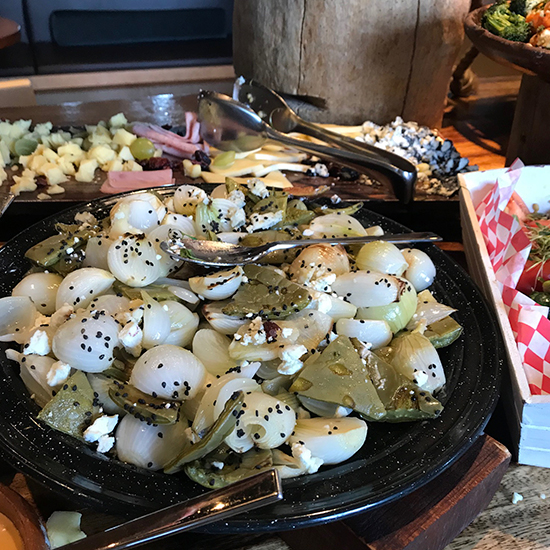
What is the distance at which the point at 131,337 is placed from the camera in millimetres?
697

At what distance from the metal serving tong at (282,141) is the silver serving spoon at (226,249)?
45cm

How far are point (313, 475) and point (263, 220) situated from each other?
48 centimetres

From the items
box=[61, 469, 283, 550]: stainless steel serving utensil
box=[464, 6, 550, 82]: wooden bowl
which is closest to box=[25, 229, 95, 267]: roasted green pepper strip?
box=[61, 469, 283, 550]: stainless steel serving utensil

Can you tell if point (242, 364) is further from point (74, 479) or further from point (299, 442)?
point (74, 479)

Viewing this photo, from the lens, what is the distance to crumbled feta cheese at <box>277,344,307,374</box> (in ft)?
2.21

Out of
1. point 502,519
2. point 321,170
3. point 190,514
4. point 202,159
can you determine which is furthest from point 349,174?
point 190,514

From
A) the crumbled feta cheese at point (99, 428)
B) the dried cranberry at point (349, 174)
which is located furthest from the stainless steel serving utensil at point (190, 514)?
the dried cranberry at point (349, 174)

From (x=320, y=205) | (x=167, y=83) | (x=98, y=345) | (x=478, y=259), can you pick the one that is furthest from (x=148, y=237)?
(x=167, y=83)

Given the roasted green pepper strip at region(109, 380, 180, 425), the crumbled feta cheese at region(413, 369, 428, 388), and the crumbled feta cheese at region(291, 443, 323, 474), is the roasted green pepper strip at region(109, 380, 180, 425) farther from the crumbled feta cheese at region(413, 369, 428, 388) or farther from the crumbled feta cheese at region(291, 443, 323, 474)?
the crumbled feta cheese at region(413, 369, 428, 388)

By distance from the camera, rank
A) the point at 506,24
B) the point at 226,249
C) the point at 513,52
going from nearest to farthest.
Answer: the point at 226,249, the point at 513,52, the point at 506,24

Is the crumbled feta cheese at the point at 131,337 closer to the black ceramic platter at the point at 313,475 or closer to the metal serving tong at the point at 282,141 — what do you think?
the black ceramic platter at the point at 313,475

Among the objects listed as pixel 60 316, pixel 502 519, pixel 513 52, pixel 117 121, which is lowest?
pixel 502 519

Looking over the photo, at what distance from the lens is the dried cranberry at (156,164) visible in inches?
57.9

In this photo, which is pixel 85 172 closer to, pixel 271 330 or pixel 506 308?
pixel 271 330
